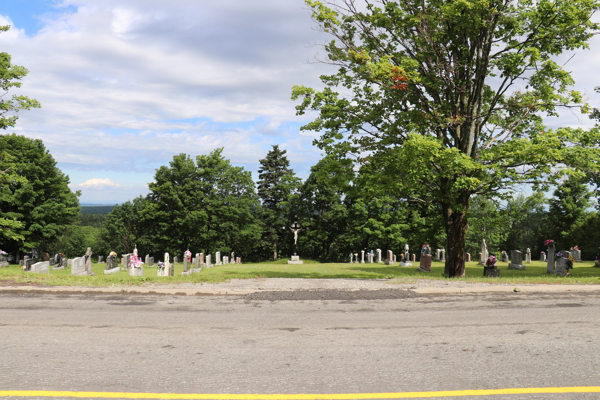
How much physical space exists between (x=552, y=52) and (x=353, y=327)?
50.0 ft

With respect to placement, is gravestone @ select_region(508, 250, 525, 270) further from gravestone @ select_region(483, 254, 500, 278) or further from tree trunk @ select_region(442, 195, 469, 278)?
tree trunk @ select_region(442, 195, 469, 278)

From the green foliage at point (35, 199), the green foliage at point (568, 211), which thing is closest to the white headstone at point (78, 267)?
the green foliage at point (35, 199)

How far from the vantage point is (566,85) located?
56.5 ft

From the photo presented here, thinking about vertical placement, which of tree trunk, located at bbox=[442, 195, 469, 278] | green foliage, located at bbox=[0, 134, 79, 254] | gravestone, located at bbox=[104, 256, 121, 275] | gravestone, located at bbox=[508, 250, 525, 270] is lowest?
gravestone, located at bbox=[104, 256, 121, 275]

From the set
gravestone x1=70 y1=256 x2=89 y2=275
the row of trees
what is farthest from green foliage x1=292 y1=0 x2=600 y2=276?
the row of trees

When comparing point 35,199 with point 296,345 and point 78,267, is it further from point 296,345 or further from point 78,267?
point 296,345

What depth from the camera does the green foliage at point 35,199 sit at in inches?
1804

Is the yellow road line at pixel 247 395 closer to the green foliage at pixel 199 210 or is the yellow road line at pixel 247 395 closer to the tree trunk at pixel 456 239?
the tree trunk at pixel 456 239

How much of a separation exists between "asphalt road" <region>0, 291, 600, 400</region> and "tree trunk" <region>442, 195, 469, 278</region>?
8554 millimetres

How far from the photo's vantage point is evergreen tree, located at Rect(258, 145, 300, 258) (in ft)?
209

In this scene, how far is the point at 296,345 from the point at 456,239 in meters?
14.2

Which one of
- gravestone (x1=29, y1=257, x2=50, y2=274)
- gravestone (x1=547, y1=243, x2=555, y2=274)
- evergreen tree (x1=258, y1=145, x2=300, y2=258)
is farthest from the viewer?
evergreen tree (x1=258, y1=145, x2=300, y2=258)

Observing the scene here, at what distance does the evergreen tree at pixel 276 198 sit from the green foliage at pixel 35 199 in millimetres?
25321

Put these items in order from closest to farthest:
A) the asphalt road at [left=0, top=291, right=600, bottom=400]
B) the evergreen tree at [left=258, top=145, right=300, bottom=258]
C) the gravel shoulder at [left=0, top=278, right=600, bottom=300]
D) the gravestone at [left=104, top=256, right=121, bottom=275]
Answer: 1. the asphalt road at [left=0, top=291, right=600, bottom=400]
2. the gravel shoulder at [left=0, top=278, right=600, bottom=300]
3. the gravestone at [left=104, top=256, right=121, bottom=275]
4. the evergreen tree at [left=258, top=145, right=300, bottom=258]
